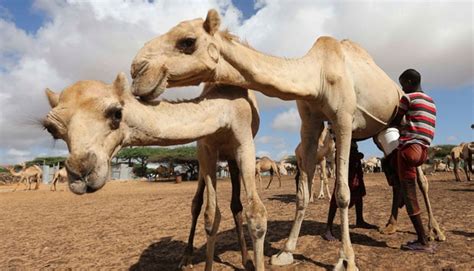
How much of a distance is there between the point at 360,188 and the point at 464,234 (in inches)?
64.2

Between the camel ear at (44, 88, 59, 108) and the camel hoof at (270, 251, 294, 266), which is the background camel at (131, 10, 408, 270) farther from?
the camel ear at (44, 88, 59, 108)

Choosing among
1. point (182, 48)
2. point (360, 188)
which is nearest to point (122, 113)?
point (182, 48)

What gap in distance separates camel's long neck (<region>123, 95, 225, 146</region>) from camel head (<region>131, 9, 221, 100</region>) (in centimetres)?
14

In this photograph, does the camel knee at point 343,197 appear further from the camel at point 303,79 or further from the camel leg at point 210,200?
the camel leg at point 210,200

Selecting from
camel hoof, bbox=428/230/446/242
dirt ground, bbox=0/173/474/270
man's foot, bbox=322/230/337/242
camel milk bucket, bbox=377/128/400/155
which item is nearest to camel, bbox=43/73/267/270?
dirt ground, bbox=0/173/474/270

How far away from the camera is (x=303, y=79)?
3.90m

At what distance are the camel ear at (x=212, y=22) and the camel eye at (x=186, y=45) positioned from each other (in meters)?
0.23

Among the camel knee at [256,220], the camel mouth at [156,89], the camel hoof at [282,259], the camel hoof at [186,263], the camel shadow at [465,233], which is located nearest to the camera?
the camel mouth at [156,89]

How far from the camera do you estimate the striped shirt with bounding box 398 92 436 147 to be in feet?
14.6

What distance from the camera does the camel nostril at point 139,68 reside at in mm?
2859

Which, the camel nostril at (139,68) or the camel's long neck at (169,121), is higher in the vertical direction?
the camel nostril at (139,68)

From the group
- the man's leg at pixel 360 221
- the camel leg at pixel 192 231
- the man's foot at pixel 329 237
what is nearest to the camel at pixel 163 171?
the man's leg at pixel 360 221

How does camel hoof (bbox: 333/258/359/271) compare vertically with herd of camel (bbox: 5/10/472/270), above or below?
below

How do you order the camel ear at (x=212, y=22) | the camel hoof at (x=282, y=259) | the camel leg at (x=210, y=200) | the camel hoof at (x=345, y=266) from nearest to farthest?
1. the camel ear at (x=212, y=22)
2. the camel hoof at (x=345, y=266)
3. the camel leg at (x=210, y=200)
4. the camel hoof at (x=282, y=259)
